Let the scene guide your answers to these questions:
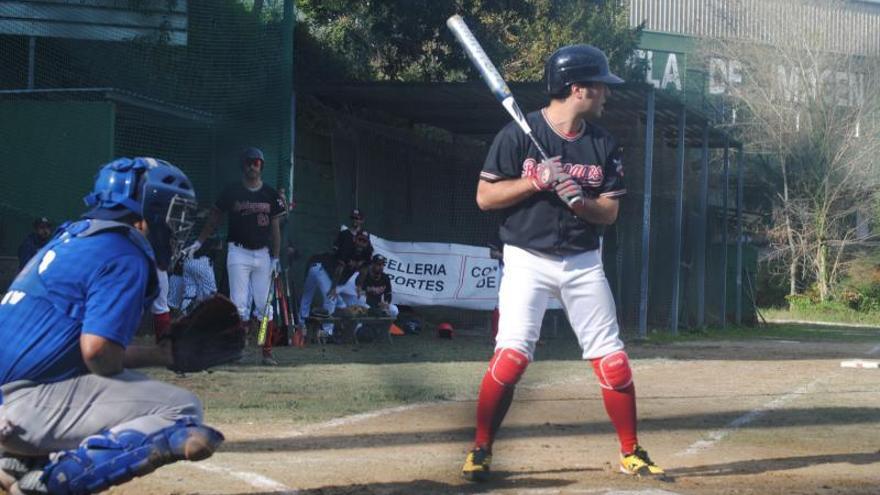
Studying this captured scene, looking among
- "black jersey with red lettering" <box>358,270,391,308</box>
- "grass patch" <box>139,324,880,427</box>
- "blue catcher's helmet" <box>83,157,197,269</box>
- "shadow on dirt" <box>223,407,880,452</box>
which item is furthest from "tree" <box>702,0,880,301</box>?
"blue catcher's helmet" <box>83,157,197,269</box>

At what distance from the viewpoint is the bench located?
621 inches

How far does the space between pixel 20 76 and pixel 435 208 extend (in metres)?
7.63

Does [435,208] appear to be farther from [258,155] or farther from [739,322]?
[258,155]

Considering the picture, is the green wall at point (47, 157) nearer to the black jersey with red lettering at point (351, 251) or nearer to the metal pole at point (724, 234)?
the black jersey with red lettering at point (351, 251)

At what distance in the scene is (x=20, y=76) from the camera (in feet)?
51.3

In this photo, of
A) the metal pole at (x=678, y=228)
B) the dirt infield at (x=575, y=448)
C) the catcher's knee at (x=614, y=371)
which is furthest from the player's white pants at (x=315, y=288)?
the catcher's knee at (x=614, y=371)

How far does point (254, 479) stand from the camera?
18.9ft

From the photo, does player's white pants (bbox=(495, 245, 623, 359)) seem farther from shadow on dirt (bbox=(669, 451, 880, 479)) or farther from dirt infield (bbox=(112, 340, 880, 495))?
shadow on dirt (bbox=(669, 451, 880, 479))

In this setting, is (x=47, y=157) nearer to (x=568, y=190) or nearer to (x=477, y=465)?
(x=477, y=465)

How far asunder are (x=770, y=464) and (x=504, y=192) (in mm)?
2029

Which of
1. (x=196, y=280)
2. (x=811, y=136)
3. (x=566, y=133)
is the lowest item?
(x=196, y=280)

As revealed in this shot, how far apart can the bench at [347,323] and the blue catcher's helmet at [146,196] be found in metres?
11.2

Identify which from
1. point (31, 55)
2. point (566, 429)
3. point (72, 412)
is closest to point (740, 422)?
point (566, 429)

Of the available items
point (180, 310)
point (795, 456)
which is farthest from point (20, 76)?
point (795, 456)
